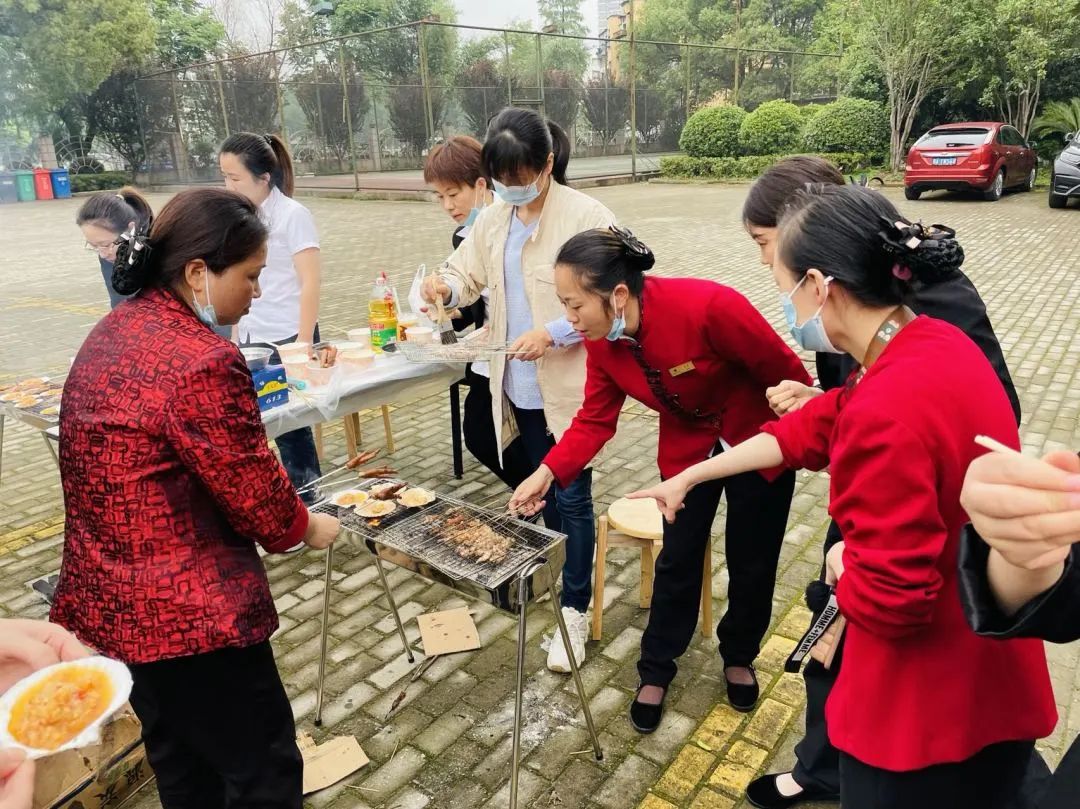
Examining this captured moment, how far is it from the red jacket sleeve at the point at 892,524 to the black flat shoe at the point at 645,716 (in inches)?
62.3

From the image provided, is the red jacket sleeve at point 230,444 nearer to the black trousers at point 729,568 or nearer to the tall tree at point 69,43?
the black trousers at point 729,568

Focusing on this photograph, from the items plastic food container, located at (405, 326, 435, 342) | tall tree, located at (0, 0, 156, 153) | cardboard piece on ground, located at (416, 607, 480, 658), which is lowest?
cardboard piece on ground, located at (416, 607, 480, 658)

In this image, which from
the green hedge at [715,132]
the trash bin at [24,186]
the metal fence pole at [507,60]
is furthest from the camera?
the trash bin at [24,186]

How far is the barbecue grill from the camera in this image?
7.23ft

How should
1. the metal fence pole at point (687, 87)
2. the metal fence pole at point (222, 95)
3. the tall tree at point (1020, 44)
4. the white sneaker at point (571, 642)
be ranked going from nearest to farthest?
1. the white sneaker at point (571, 642)
2. the tall tree at point (1020, 44)
3. the metal fence pole at point (222, 95)
4. the metal fence pole at point (687, 87)

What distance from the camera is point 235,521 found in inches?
71.7

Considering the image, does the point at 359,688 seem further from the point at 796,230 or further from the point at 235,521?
the point at 796,230

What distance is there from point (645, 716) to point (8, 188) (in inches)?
1168

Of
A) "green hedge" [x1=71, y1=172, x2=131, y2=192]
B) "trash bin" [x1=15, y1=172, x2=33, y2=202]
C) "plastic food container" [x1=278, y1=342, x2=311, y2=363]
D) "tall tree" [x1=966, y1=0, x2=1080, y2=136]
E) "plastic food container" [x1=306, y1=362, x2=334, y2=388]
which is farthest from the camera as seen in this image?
"green hedge" [x1=71, y1=172, x2=131, y2=192]

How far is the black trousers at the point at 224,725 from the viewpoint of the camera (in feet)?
6.15

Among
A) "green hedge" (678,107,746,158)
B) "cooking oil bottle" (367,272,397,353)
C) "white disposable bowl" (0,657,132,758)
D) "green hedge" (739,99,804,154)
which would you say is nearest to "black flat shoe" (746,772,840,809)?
"white disposable bowl" (0,657,132,758)

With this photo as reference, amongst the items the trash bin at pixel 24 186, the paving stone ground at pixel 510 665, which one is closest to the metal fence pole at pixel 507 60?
the paving stone ground at pixel 510 665

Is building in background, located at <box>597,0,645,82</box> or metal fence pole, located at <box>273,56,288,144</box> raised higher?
building in background, located at <box>597,0,645,82</box>

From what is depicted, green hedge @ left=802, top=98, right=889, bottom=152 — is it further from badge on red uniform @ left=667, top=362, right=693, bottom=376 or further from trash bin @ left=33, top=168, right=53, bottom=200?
trash bin @ left=33, top=168, right=53, bottom=200
